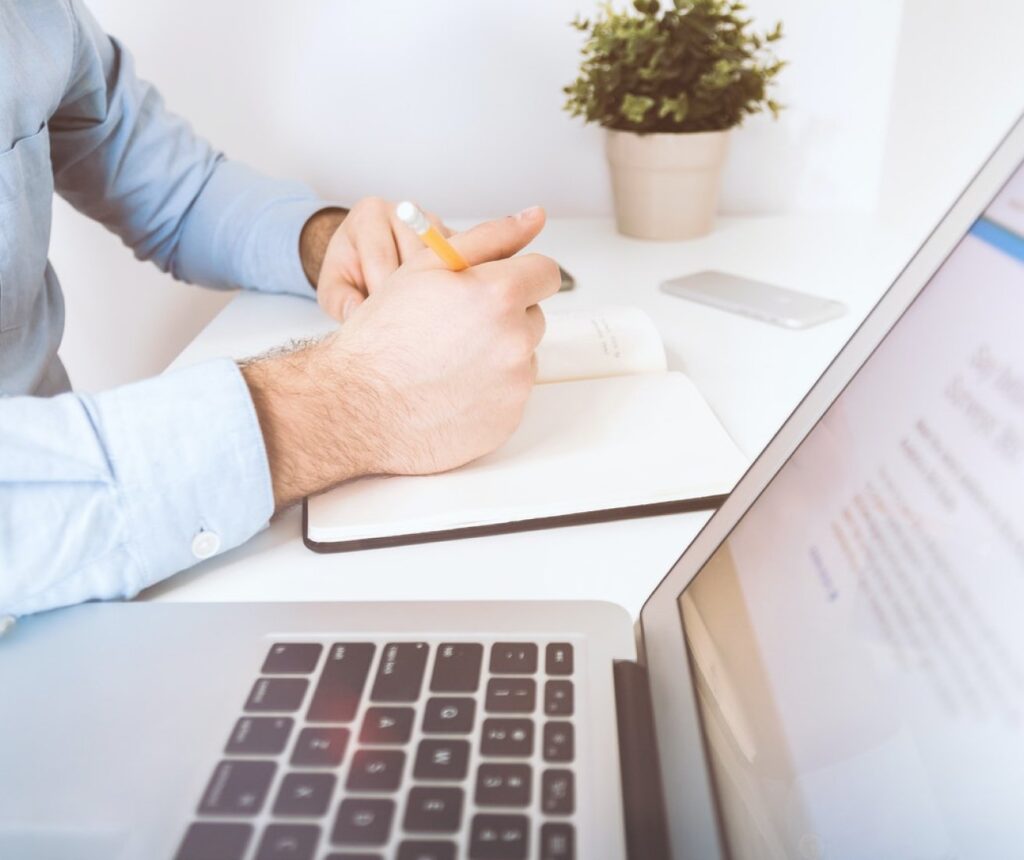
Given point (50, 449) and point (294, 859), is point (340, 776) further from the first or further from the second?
point (50, 449)

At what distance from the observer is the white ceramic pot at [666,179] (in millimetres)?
913

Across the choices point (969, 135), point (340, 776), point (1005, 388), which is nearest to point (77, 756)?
point (340, 776)

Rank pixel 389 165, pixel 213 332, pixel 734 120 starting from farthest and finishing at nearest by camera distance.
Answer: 1. pixel 389 165
2. pixel 734 120
3. pixel 213 332

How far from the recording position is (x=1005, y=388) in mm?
235

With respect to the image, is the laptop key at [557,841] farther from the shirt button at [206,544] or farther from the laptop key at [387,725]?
the shirt button at [206,544]

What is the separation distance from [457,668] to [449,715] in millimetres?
27

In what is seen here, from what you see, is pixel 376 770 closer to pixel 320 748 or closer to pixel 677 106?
pixel 320 748

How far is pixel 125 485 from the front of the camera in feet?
1.42

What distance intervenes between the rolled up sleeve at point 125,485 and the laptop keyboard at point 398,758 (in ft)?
0.38

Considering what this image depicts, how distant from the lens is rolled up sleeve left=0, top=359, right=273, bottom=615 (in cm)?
41

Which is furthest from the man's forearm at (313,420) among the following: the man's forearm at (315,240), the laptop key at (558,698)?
the man's forearm at (315,240)

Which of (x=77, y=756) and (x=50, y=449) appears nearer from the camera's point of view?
(x=77, y=756)

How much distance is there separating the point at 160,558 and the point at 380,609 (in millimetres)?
124

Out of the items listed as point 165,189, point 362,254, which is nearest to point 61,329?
point 165,189
